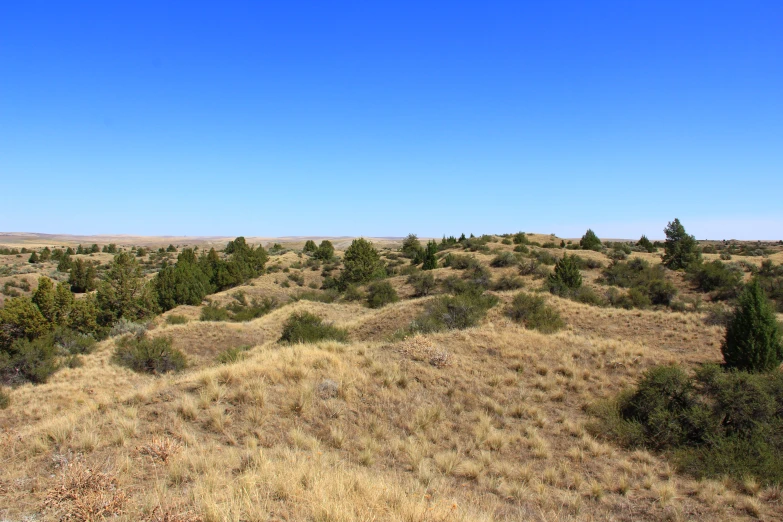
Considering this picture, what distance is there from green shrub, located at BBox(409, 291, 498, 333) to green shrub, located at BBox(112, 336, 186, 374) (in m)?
10.4

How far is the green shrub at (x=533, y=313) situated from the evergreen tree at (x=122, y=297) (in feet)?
79.9

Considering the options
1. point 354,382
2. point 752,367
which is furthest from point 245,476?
point 752,367

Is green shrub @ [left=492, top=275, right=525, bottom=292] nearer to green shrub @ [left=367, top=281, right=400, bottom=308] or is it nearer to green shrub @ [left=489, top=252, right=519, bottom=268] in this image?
green shrub @ [left=489, top=252, right=519, bottom=268]

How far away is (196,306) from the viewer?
34125 millimetres

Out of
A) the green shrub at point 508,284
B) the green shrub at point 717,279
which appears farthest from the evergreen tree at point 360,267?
the green shrub at point 717,279

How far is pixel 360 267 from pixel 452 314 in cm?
1997

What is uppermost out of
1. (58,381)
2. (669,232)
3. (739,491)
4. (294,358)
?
(669,232)

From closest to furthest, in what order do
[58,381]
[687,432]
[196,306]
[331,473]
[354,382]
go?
1. [331,473]
2. [687,432]
3. [354,382]
4. [58,381]
5. [196,306]

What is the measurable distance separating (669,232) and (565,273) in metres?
18.4

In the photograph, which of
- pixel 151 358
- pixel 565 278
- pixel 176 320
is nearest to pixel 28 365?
pixel 151 358

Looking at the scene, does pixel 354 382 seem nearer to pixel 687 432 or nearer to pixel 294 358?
pixel 294 358

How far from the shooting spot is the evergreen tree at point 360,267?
3925 centimetres

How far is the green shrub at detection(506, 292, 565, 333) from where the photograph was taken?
65.4 ft

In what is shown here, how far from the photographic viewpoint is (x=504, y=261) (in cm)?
3803
